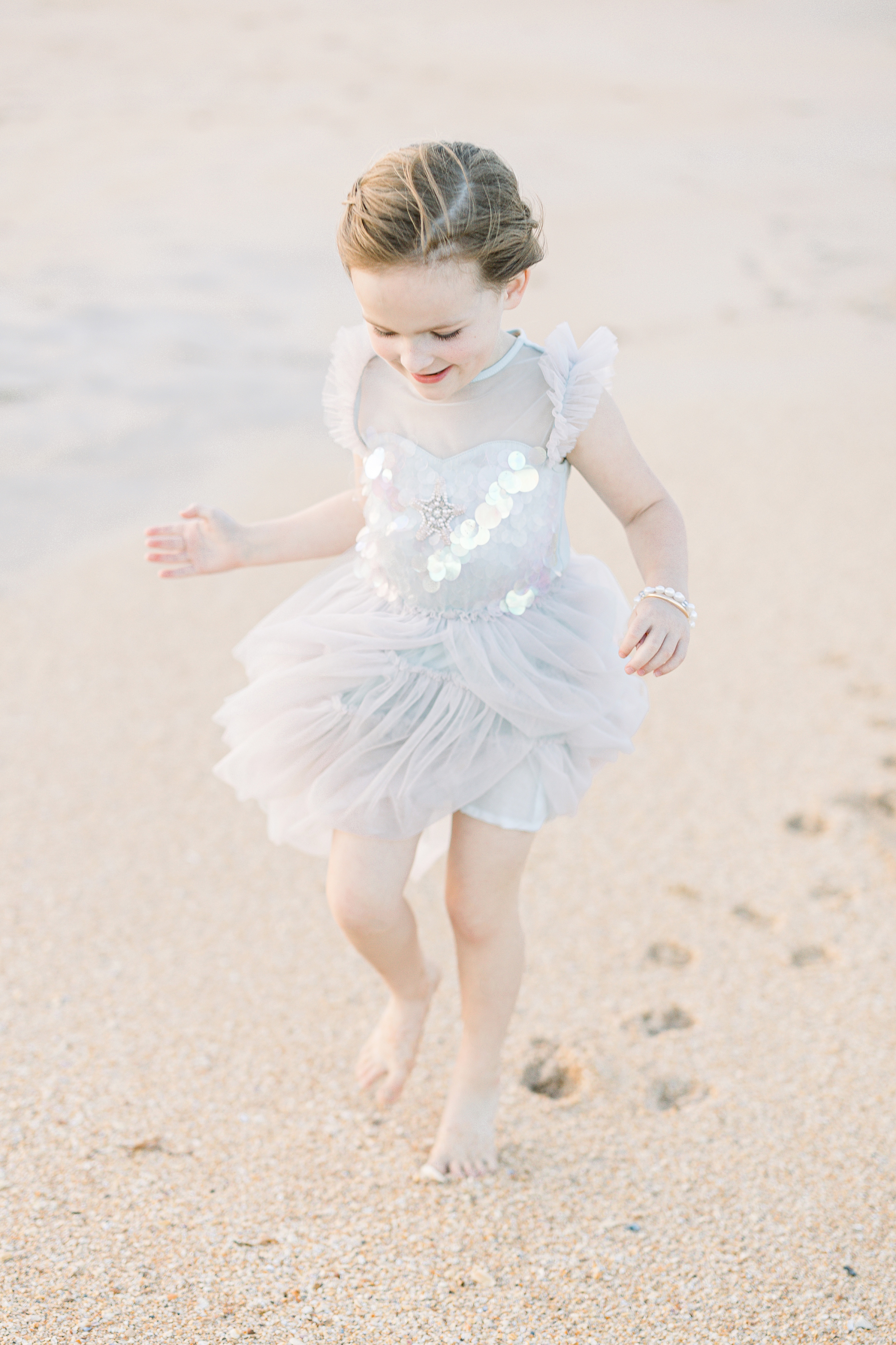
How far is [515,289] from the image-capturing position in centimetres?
177

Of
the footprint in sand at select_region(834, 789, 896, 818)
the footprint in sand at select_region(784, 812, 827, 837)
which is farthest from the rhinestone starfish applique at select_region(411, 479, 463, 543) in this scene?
→ the footprint in sand at select_region(834, 789, 896, 818)

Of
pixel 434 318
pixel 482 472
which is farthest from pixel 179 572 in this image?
pixel 434 318

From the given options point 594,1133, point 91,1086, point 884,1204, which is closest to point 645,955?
point 594,1133

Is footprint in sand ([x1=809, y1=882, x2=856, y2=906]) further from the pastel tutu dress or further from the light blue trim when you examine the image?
the light blue trim

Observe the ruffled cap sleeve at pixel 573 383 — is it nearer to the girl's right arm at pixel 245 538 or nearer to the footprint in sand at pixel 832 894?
the girl's right arm at pixel 245 538

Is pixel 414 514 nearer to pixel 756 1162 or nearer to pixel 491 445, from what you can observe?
pixel 491 445

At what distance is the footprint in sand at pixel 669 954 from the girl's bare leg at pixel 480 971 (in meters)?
0.59

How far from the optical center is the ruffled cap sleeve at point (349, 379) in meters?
1.95

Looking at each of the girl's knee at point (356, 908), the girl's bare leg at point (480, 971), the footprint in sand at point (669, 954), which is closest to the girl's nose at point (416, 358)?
the girl's bare leg at point (480, 971)

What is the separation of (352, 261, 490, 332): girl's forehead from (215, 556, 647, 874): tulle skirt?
1.56 feet

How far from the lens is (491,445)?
1.83 m

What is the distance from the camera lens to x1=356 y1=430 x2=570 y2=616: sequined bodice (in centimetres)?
183

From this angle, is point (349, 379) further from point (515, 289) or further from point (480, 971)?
point (480, 971)

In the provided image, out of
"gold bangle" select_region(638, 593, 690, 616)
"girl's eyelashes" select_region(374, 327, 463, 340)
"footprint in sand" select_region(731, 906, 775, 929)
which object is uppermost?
"girl's eyelashes" select_region(374, 327, 463, 340)
